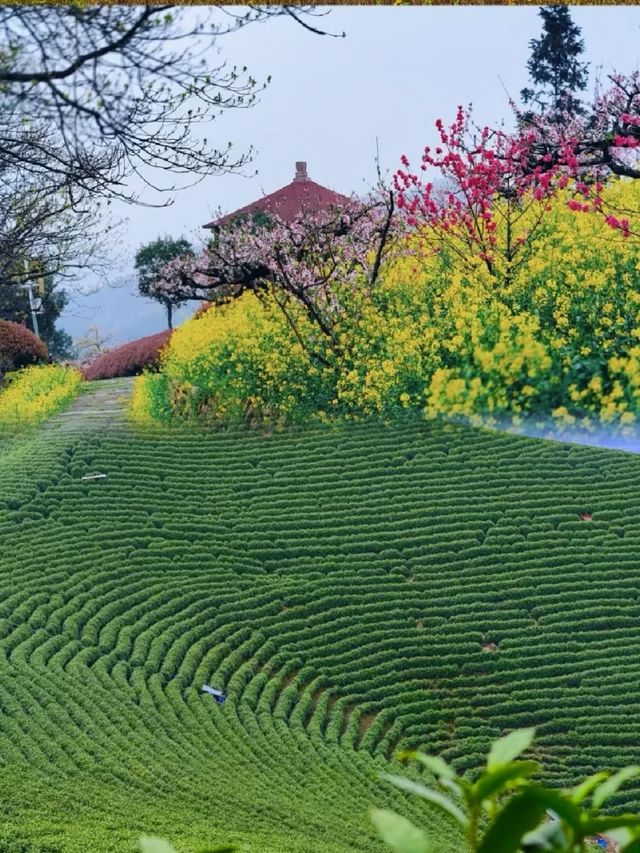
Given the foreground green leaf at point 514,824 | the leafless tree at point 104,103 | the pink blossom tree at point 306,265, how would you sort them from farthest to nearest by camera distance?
the pink blossom tree at point 306,265 < the leafless tree at point 104,103 < the foreground green leaf at point 514,824

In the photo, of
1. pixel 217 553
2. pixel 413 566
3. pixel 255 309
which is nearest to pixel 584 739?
pixel 413 566

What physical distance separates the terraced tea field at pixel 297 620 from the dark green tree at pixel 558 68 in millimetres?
909

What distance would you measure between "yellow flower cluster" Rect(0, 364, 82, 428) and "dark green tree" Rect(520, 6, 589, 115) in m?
1.51

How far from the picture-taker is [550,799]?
24.3 inches

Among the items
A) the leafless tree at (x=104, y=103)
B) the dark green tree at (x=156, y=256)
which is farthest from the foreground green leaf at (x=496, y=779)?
the dark green tree at (x=156, y=256)

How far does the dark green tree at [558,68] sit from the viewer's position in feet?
9.39

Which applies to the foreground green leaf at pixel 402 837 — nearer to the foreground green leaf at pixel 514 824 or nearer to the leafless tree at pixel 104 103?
the foreground green leaf at pixel 514 824

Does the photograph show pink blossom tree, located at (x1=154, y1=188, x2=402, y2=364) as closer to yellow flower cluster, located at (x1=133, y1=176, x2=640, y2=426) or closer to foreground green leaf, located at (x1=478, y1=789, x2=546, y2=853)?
yellow flower cluster, located at (x1=133, y1=176, x2=640, y2=426)

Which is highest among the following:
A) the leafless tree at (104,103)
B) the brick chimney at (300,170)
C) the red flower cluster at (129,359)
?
the leafless tree at (104,103)

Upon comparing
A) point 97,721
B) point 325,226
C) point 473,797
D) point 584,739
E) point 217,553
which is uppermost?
point 325,226

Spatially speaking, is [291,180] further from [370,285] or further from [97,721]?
[97,721]

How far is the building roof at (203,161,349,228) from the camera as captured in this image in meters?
2.84

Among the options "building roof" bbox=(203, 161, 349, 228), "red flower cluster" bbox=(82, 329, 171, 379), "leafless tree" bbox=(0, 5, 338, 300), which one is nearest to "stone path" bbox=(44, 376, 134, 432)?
"red flower cluster" bbox=(82, 329, 171, 379)

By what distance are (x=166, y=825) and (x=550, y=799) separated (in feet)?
5.42
